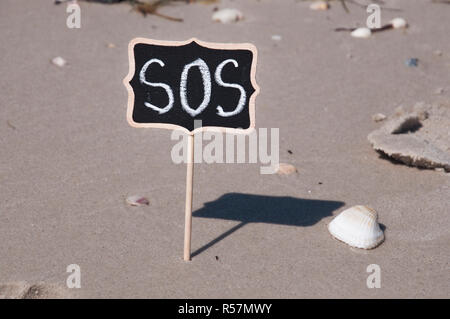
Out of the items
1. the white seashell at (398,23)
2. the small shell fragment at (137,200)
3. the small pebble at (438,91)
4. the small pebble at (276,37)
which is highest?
the white seashell at (398,23)

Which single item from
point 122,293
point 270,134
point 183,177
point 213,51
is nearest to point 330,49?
point 270,134

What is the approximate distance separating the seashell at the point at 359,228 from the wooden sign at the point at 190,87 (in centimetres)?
71

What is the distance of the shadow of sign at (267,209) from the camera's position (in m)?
3.25

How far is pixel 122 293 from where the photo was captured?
268 cm

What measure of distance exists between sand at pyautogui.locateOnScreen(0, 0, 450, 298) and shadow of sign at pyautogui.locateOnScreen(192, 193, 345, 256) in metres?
0.01

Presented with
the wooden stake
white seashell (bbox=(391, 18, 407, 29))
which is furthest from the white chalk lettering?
white seashell (bbox=(391, 18, 407, 29))

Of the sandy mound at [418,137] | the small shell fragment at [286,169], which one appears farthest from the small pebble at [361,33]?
the small shell fragment at [286,169]

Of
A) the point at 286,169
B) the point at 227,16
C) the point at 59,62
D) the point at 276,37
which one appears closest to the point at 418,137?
the point at 286,169

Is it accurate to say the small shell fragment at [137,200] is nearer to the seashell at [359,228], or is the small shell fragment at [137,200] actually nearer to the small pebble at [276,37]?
the seashell at [359,228]

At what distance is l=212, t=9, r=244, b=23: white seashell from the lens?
5.75 m

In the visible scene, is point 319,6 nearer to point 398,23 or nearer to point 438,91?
point 398,23

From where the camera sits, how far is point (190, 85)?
2.85 meters

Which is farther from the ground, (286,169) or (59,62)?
(286,169)

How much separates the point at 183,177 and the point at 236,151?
0.48 metres
